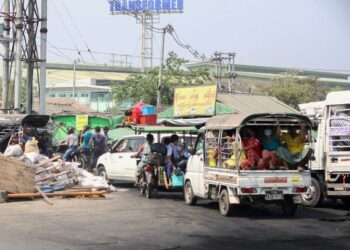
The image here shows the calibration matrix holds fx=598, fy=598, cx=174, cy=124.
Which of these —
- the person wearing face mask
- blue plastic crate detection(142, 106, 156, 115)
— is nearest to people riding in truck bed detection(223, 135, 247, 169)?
the person wearing face mask

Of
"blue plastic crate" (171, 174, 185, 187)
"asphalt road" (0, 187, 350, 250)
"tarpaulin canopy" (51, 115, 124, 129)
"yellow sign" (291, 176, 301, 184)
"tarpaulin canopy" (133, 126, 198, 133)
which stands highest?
"tarpaulin canopy" (51, 115, 124, 129)

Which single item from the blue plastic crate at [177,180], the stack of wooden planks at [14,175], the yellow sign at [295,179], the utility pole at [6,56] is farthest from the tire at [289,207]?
the utility pole at [6,56]

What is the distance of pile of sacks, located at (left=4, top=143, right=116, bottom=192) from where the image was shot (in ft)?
50.0

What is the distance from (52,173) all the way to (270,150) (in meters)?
6.17

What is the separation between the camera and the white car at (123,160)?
17859 mm

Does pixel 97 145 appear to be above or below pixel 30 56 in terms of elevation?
below

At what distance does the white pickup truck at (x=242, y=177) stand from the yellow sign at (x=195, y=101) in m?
13.1

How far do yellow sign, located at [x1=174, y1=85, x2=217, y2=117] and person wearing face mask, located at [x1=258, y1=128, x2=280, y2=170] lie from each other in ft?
44.7

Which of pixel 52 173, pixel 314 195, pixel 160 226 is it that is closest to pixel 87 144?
pixel 52 173

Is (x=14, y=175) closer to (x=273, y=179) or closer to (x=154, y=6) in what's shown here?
(x=273, y=179)

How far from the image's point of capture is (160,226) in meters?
10.6

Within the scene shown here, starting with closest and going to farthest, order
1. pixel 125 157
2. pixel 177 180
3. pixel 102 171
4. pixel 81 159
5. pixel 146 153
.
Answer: pixel 177 180, pixel 146 153, pixel 125 157, pixel 102 171, pixel 81 159

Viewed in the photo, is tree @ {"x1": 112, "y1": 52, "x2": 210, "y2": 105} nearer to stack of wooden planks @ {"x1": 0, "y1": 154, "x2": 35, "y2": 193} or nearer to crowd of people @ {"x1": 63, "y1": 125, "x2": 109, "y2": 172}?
crowd of people @ {"x1": 63, "y1": 125, "x2": 109, "y2": 172}

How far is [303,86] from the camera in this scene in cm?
5691
